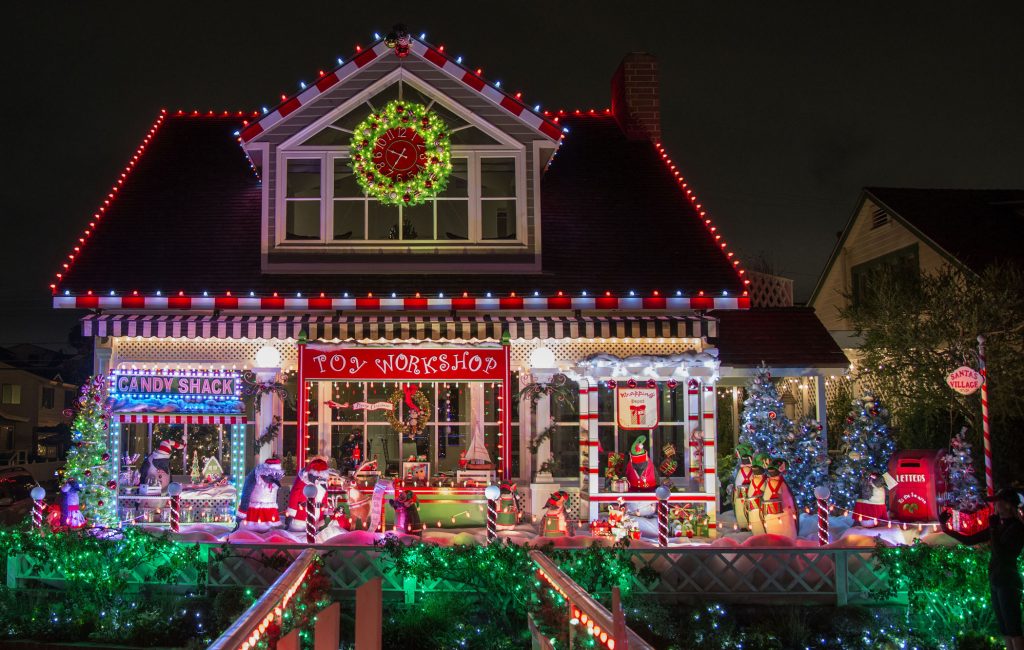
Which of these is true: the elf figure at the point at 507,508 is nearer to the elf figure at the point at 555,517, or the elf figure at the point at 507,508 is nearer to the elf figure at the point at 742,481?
the elf figure at the point at 555,517

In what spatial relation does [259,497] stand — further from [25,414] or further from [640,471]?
[25,414]

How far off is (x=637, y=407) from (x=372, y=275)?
5264mm

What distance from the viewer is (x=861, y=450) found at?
54.3 ft

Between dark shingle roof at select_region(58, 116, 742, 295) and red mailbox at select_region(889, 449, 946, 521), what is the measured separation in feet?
13.1

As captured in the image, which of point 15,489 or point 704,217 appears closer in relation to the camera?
point 704,217

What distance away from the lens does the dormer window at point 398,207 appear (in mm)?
16094

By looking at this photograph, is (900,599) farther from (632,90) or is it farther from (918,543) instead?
(632,90)

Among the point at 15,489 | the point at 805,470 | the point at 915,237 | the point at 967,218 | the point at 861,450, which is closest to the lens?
the point at 805,470

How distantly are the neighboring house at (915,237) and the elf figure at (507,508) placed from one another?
32.9ft

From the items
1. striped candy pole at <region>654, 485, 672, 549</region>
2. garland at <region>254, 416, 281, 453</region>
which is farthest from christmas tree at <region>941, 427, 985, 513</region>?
garland at <region>254, 416, 281, 453</region>

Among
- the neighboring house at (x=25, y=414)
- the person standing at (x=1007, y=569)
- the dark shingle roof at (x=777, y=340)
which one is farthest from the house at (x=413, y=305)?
the neighboring house at (x=25, y=414)

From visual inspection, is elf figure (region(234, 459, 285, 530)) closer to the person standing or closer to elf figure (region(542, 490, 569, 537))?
elf figure (region(542, 490, 569, 537))

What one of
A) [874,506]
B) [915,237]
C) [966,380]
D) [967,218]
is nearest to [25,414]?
[915,237]

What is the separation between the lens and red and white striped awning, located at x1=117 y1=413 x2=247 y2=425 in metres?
15.0
